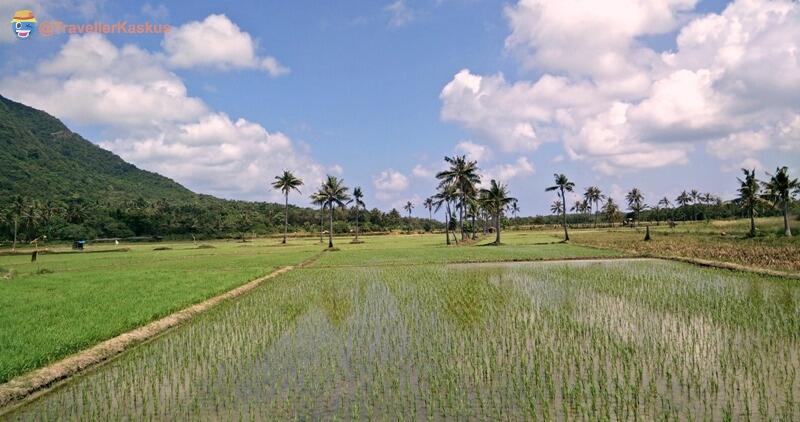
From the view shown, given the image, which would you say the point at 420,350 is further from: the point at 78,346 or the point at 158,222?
the point at 158,222

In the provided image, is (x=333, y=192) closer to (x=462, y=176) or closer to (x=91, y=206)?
(x=462, y=176)

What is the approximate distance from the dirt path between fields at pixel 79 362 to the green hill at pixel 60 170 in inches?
5172

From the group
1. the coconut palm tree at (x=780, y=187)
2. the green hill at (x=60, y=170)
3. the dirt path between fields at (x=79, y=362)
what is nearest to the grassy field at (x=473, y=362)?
the dirt path between fields at (x=79, y=362)

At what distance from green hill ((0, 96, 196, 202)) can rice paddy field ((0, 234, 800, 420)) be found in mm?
136180

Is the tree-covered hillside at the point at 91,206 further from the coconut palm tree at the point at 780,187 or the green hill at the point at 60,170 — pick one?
the coconut palm tree at the point at 780,187

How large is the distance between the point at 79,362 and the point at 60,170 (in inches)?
6746

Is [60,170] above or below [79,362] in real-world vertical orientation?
above

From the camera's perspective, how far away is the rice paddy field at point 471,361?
8164mm

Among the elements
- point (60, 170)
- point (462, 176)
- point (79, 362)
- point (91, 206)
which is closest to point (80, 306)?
point (79, 362)

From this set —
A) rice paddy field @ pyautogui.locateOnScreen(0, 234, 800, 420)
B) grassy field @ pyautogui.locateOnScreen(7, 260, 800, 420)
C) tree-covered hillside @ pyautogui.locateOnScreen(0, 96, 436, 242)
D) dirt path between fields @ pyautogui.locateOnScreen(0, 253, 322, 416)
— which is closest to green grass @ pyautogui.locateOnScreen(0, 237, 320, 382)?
dirt path between fields @ pyautogui.locateOnScreen(0, 253, 322, 416)

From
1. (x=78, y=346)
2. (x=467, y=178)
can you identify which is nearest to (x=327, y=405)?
(x=78, y=346)

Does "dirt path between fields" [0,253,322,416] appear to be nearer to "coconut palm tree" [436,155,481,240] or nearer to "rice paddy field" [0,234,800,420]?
"rice paddy field" [0,234,800,420]

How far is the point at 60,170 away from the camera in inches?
5935

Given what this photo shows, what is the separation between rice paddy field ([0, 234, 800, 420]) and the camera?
816 cm
